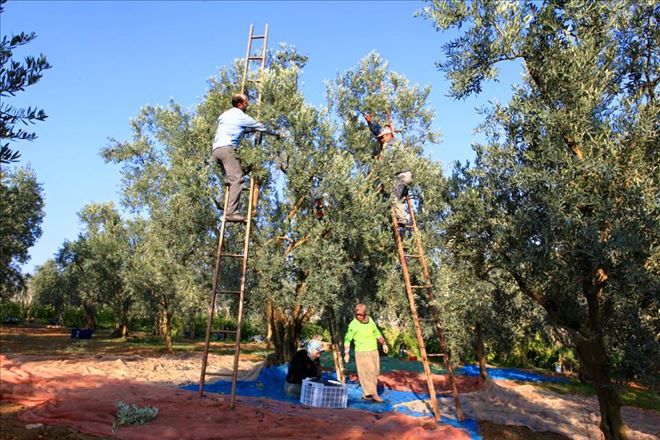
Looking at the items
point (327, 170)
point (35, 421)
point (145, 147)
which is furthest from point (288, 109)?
point (145, 147)

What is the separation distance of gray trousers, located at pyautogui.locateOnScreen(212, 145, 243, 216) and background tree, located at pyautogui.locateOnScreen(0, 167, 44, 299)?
25.2 m

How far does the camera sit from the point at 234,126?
1023 centimetres

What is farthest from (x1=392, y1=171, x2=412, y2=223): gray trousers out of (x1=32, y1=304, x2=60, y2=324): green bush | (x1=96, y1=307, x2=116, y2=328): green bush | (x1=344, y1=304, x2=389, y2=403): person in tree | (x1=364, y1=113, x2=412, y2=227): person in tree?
(x1=32, y1=304, x2=60, y2=324): green bush

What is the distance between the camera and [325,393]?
10766 millimetres

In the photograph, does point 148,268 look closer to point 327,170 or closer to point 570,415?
point 327,170

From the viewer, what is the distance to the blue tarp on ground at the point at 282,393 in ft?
36.1

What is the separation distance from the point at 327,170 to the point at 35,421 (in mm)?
9308

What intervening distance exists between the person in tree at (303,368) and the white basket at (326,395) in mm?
1491

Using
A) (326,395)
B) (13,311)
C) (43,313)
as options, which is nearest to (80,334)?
(326,395)

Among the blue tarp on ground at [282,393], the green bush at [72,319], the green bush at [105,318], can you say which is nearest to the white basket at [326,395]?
the blue tarp on ground at [282,393]

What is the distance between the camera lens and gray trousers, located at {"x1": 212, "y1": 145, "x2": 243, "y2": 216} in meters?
10.2

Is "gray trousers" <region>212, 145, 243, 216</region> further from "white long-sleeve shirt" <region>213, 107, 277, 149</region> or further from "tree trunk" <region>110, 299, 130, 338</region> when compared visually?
"tree trunk" <region>110, 299, 130, 338</region>

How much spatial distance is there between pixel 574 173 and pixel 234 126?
6.74 m

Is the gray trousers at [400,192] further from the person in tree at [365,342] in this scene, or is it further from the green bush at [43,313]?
the green bush at [43,313]
